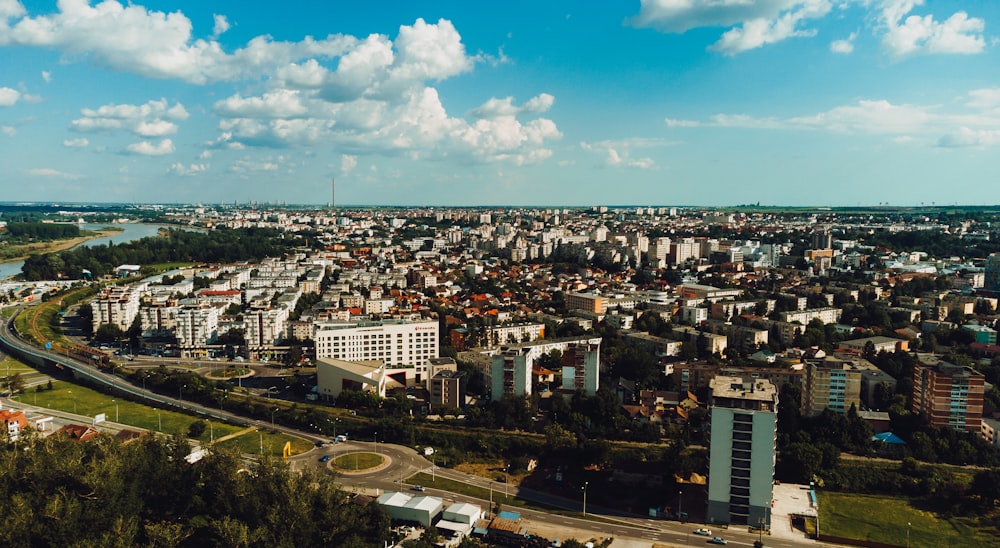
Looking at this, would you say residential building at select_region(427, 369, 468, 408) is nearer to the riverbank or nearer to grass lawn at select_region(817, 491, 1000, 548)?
grass lawn at select_region(817, 491, 1000, 548)

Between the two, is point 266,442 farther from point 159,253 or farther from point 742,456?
point 159,253

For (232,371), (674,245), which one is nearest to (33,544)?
(232,371)

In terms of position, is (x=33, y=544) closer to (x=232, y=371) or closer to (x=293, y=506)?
(x=293, y=506)

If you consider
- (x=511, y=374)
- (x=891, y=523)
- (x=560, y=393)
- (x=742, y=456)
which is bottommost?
(x=891, y=523)

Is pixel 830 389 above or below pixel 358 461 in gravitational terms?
above

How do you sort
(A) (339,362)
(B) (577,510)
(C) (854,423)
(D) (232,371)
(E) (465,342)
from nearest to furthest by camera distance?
(B) (577,510), (C) (854,423), (A) (339,362), (D) (232,371), (E) (465,342)

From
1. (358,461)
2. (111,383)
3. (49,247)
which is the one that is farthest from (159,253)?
(358,461)

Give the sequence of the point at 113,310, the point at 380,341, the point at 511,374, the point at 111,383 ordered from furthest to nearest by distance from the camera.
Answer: the point at 113,310 → the point at 380,341 → the point at 111,383 → the point at 511,374
